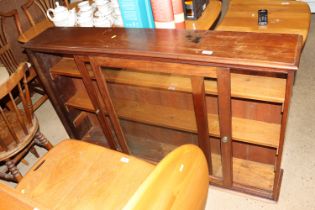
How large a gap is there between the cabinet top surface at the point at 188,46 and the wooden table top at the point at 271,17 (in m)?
0.70

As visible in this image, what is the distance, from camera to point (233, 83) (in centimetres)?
128

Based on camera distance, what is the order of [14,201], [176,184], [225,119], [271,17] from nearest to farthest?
[176,184] → [14,201] → [225,119] → [271,17]

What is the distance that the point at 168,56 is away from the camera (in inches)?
42.8

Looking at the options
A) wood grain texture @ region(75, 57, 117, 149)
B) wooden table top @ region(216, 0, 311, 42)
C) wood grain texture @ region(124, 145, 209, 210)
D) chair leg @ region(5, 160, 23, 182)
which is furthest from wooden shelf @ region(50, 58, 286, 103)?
chair leg @ region(5, 160, 23, 182)

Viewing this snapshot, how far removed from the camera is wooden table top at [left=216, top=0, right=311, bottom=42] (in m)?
1.71

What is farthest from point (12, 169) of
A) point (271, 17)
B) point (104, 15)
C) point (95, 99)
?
point (271, 17)

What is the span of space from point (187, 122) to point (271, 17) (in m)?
0.92

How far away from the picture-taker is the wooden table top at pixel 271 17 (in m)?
1.71

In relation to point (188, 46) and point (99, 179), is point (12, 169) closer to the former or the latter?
point (99, 179)

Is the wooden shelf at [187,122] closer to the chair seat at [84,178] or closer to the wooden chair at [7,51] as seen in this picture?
the chair seat at [84,178]

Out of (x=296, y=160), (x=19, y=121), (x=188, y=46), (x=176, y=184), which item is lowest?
(x=296, y=160)

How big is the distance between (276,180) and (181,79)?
0.68 metres


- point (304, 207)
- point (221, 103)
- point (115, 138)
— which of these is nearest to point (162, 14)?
point (221, 103)

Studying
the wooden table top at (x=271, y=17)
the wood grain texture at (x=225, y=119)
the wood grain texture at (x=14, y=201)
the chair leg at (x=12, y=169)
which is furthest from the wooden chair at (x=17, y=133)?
the wooden table top at (x=271, y=17)
